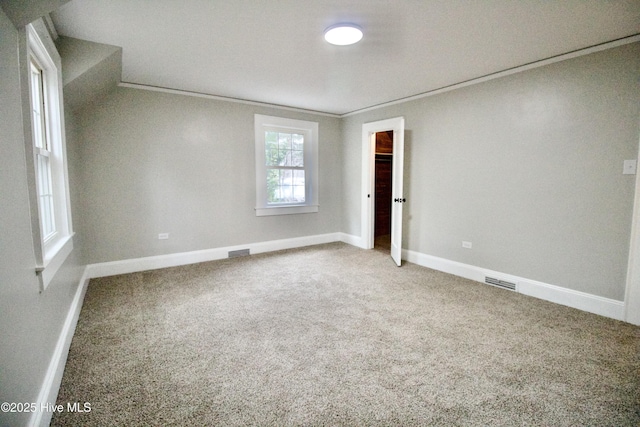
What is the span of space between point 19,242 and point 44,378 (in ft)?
2.54

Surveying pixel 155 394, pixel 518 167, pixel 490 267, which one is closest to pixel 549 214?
pixel 518 167

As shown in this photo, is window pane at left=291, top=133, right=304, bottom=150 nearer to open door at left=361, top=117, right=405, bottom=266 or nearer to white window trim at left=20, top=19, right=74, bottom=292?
open door at left=361, top=117, right=405, bottom=266

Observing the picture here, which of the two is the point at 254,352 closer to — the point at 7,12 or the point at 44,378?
the point at 44,378

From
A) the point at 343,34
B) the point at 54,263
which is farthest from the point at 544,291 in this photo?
the point at 54,263

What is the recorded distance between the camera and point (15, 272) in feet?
4.23

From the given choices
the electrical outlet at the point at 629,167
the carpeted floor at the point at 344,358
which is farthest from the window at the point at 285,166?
the electrical outlet at the point at 629,167

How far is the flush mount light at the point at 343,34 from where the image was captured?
2354 mm

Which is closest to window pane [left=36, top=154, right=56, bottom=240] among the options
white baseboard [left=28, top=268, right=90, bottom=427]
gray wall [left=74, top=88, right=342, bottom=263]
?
white baseboard [left=28, top=268, right=90, bottom=427]

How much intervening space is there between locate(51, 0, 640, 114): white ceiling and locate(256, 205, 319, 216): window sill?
1976 millimetres

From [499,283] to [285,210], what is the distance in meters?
3.27

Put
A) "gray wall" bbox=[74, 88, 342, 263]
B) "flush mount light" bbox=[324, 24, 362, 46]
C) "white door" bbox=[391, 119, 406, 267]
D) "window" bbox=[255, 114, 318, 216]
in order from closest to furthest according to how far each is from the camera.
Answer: "flush mount light" bbox=[324, 24, 362, 46], "gray wall" bbox=[74, 88, 342, 263], "white door" bbox=[391, 119, 406, 267], "window" bbox=[255, 114, 318, 216]

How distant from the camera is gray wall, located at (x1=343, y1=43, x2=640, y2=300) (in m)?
2.65

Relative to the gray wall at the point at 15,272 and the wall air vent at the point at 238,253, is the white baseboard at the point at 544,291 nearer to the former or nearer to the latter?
the wall air vent at the point at 238,253

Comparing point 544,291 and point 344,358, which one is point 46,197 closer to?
point 344,358
